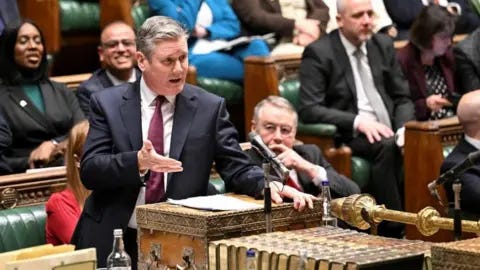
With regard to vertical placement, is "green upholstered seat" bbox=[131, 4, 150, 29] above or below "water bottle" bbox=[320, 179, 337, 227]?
above

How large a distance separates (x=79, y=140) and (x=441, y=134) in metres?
1.72

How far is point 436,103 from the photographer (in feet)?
17.6

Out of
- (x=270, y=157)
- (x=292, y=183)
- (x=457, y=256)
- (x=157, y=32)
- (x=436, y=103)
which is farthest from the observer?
(x=436, y=103)

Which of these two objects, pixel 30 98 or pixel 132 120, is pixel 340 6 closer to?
pixel 30 98

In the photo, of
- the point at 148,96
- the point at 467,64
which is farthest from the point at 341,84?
the point at 148,96

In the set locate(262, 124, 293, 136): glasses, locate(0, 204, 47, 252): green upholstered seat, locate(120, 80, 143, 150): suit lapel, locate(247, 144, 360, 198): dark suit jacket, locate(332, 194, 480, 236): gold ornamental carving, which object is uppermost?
locate(120, 80, 143, 150): suit lapel

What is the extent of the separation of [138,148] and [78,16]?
2.61 metres

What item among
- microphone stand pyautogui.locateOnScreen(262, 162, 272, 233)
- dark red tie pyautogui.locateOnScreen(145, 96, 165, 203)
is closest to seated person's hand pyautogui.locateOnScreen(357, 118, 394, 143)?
dark red tie pyautogui.locateOnScreen(145, 96, 165, 203)

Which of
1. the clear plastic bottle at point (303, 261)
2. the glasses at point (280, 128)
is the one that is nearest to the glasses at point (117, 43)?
the glasses at point (280, 128)

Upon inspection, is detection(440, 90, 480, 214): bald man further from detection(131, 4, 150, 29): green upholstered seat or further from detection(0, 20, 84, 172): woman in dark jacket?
detection(131, 4, 150, 29): green upholstered seat

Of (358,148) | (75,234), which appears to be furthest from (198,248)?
(358,148)

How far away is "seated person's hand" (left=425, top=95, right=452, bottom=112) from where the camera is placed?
5.35 metres

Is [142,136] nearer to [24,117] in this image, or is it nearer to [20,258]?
[20,258]

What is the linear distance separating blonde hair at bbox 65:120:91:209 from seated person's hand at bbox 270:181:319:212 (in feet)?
2.82
